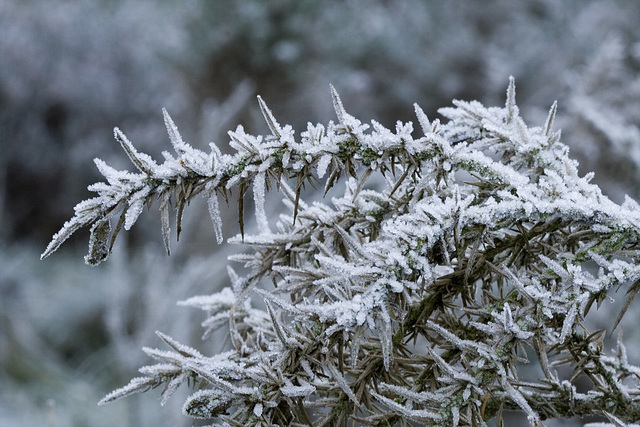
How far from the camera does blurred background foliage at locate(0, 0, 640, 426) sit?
4.59 m

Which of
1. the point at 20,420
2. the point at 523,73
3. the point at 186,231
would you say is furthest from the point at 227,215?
the point at 523,73

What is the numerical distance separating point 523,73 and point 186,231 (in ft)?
14.7

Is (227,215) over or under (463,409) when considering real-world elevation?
over

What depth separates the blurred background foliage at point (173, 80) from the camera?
15.1ft

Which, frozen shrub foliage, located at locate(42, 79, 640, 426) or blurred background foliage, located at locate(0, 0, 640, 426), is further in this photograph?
blurred background foliage, located at locate(0, 0, 640, 426)

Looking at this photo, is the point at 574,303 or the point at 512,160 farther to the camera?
the point at 512,160

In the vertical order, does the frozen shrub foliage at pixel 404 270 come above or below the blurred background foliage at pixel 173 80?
below

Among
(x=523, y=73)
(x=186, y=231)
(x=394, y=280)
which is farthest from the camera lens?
(x=523, y=73)

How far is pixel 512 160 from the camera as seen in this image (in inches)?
26.3

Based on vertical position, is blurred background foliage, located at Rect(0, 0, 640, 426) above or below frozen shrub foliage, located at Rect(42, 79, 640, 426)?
above

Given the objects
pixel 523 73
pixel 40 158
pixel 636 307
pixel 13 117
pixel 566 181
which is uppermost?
pixel 13 117

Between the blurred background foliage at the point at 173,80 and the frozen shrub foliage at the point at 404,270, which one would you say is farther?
the blurred background foliage at the point at 173,80

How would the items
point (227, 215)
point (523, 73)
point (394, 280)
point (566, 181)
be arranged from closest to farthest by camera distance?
point (394, 280) < point (566, 181) < point (227, 215) < point (523, 73)

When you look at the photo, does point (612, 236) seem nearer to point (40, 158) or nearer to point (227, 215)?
point (227, 215)
